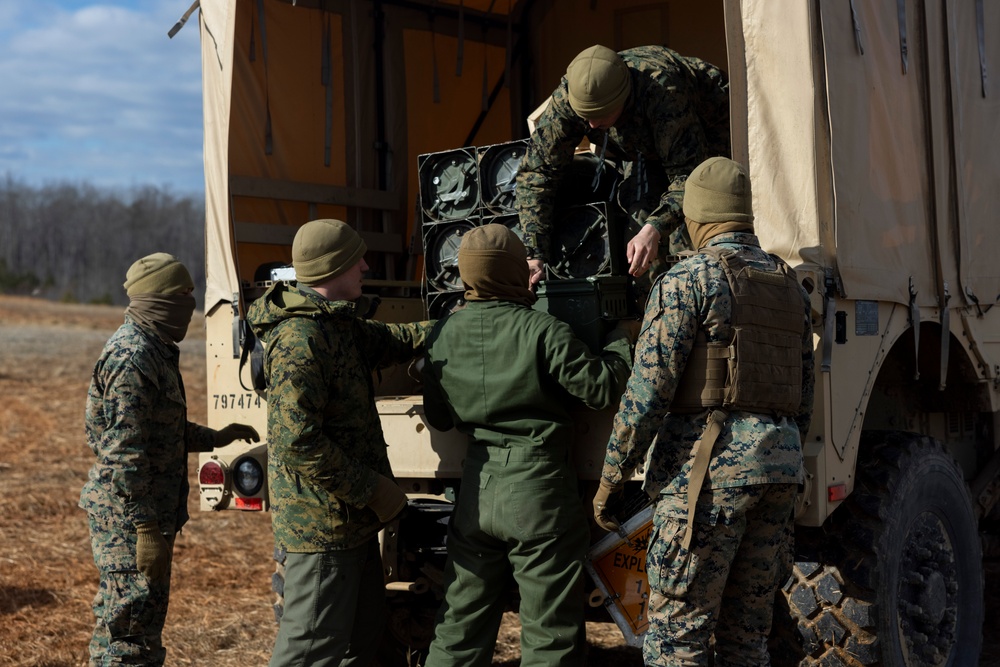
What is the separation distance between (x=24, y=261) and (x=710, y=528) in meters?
77.4

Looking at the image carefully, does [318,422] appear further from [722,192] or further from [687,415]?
[722,192]

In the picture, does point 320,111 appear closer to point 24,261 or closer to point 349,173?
point 349,173

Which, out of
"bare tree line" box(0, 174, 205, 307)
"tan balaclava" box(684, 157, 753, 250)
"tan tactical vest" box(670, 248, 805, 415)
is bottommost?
"tan tactical vest" box(670, 248, 805, 415)

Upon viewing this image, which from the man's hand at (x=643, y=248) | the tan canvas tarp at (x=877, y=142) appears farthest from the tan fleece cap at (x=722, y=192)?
the man's hand at (x=643, y=248)

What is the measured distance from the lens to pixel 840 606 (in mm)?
3760

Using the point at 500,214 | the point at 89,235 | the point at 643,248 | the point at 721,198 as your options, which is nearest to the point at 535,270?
the point at 500,214

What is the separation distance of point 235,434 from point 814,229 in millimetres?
2378

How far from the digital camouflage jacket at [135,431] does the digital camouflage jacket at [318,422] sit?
1.54 ft

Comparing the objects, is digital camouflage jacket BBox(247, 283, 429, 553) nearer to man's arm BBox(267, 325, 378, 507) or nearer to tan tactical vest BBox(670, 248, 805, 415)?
man's arm BBox(267, 325, 378, 507)

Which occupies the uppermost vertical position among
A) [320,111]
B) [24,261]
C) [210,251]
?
[24,261]

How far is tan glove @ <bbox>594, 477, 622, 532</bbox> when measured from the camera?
133 inches

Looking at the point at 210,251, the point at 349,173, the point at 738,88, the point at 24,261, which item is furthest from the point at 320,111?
the point at 24,261

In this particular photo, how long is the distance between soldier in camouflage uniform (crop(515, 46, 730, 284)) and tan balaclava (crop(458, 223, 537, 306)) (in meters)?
0.43

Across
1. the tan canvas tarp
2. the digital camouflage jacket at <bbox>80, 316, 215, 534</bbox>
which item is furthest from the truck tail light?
the tan canvas tarp
